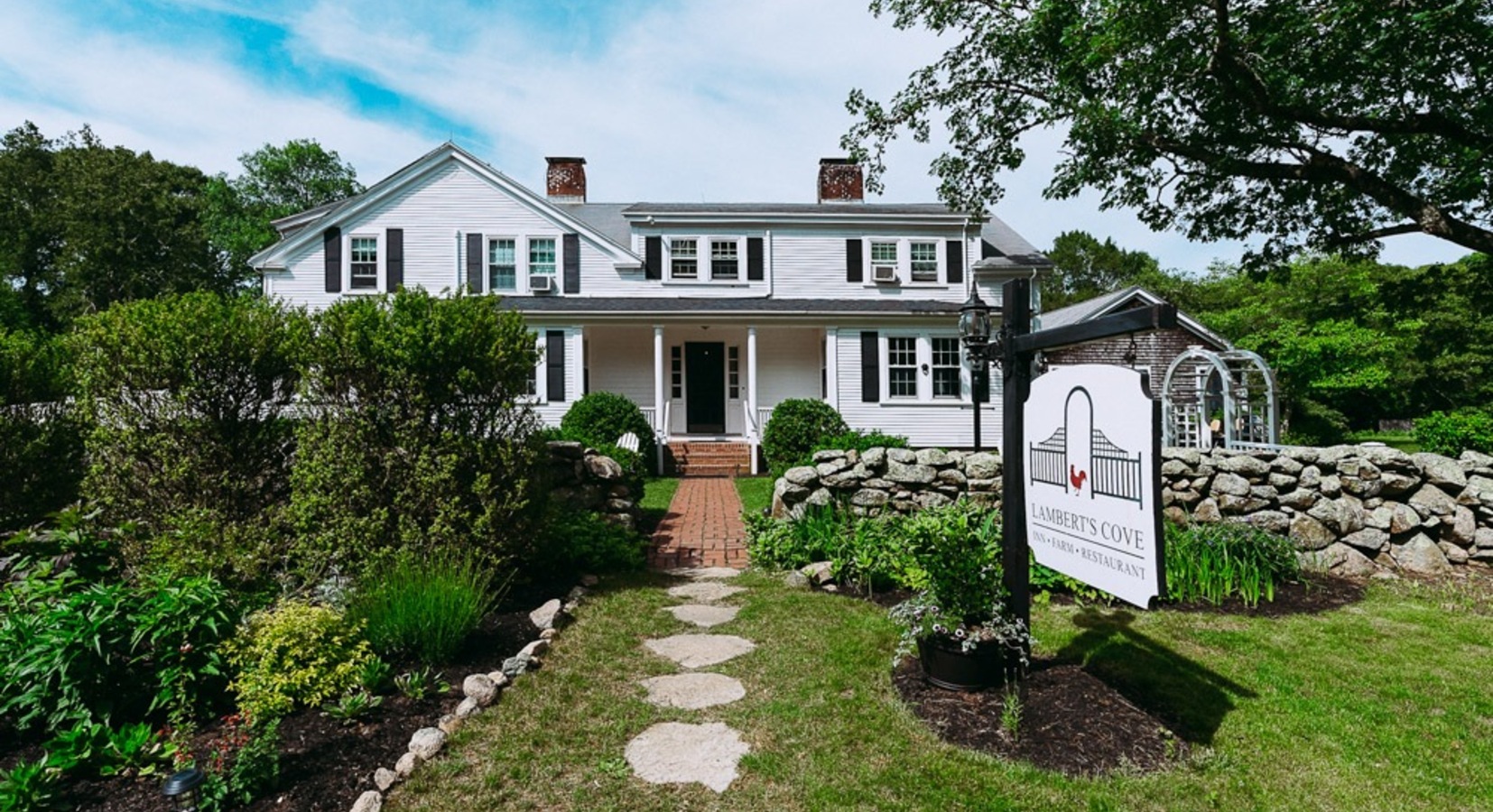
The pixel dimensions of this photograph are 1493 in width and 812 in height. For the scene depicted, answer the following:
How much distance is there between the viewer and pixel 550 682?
3318 mm

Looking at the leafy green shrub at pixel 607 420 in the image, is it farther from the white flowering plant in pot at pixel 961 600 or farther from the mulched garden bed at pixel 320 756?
the white flowering plant in pot at pixel 961 600

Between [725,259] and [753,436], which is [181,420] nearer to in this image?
[753,436]

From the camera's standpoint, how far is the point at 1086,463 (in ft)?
8.73

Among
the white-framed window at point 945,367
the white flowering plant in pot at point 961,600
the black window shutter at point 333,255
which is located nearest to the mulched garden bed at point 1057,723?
the white flowering plant in pot at point 961,600

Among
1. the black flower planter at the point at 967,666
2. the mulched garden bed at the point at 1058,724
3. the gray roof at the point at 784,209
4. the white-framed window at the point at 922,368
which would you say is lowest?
the mulched garden bed at the point at 1058,724

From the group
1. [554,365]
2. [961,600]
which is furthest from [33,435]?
[554,365]

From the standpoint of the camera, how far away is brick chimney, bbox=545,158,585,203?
17781 millimetres

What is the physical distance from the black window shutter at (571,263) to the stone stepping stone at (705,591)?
10.6 m

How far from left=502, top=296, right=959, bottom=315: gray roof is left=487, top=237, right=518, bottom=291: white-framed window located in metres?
0.38

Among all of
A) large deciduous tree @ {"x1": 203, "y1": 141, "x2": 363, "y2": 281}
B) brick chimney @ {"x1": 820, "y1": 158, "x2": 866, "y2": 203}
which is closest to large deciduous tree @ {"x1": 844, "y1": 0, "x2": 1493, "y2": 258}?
brick chimney @ {"x1": 820, "y1": 158, "x2": 866, "y2": 203}

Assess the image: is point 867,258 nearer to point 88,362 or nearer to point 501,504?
point 501,504

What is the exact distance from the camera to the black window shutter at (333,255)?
1391cm

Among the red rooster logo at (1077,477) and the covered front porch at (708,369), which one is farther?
the covered front porch at (708,369)

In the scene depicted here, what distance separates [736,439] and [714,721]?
11.0m
